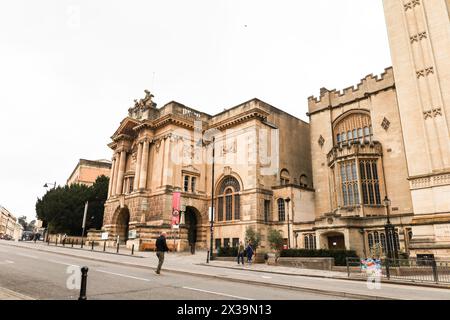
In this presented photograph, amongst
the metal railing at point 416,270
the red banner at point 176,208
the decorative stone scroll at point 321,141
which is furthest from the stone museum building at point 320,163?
the metal railing at point 416,270

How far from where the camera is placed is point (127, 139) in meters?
46.5

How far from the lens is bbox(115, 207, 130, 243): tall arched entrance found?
142ft

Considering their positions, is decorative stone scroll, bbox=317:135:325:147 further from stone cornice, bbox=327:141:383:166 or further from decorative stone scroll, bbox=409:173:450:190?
decorative stone scroll, bbox=409:173:450:190

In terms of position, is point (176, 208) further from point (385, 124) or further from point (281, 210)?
point (385, 124)

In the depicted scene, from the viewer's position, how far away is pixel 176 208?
34.8 meters

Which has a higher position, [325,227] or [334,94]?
[334,94]

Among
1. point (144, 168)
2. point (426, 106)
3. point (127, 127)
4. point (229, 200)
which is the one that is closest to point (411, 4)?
point (426, 106)

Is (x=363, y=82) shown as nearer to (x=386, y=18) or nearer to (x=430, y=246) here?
(x=386, y=18)

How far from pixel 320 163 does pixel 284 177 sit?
4.66m

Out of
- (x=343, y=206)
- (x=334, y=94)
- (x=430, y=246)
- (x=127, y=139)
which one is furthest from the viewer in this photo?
(x=127, y=139)

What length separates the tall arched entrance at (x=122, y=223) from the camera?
4319 centimetres

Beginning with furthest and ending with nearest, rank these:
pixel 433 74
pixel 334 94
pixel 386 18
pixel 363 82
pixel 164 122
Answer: pixel 164 122, pixel 334 94, pixel 363 82, pixel 386 18, pixel 433 74
